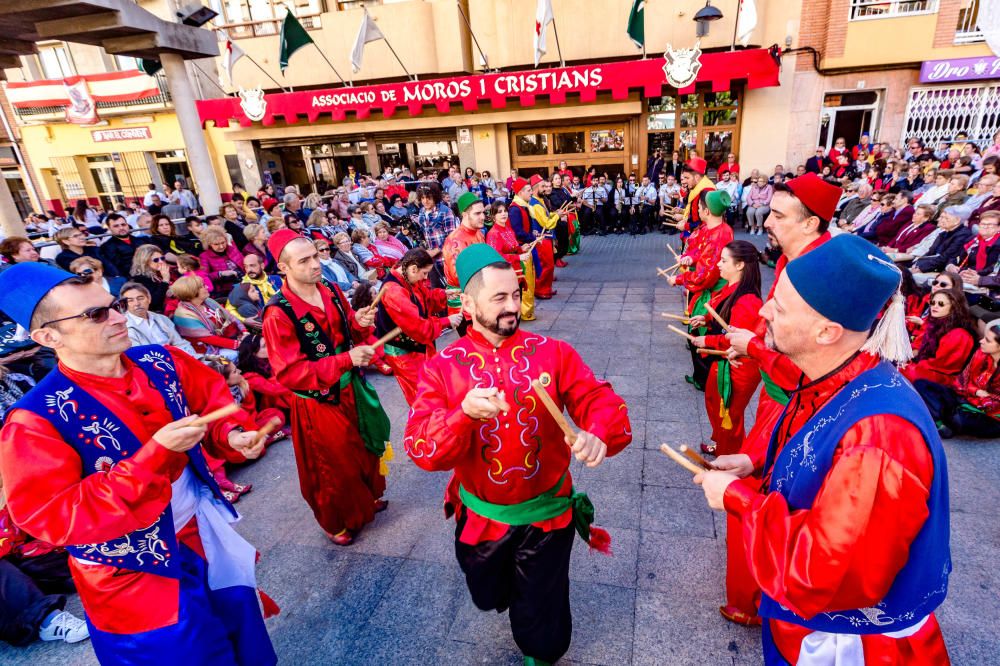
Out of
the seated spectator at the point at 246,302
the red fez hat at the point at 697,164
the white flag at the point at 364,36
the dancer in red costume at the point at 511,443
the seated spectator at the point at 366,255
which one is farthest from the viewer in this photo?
the white flag at the point at 364,36

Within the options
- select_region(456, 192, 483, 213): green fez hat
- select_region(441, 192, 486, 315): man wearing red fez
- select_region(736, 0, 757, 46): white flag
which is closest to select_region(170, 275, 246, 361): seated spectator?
select_region(441, 192, 486, 315): man wearing red fez

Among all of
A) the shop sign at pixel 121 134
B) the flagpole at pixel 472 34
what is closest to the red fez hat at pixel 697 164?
the flagpole at pixel 472 34

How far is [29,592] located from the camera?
2.88 metres

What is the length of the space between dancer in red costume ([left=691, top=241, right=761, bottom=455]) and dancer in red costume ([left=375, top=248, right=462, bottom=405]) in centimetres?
195

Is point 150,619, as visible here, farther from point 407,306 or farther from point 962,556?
point 962,556

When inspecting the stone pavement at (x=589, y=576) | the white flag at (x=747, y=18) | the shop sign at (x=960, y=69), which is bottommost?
the stone pavement at (x=589, y=576)

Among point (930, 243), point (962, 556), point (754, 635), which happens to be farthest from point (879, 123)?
point (754, 635)

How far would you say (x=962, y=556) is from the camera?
285cm

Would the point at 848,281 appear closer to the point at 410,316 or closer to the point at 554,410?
the point at 554,410

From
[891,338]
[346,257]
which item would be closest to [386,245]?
[346,257]

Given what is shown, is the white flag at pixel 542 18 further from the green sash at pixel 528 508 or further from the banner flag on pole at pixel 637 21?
the green sash at pixel 528 508

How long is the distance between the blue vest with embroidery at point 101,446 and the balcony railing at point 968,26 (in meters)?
17.4

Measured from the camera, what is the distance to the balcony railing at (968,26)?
11.7 metres

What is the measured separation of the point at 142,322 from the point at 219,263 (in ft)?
8.90
